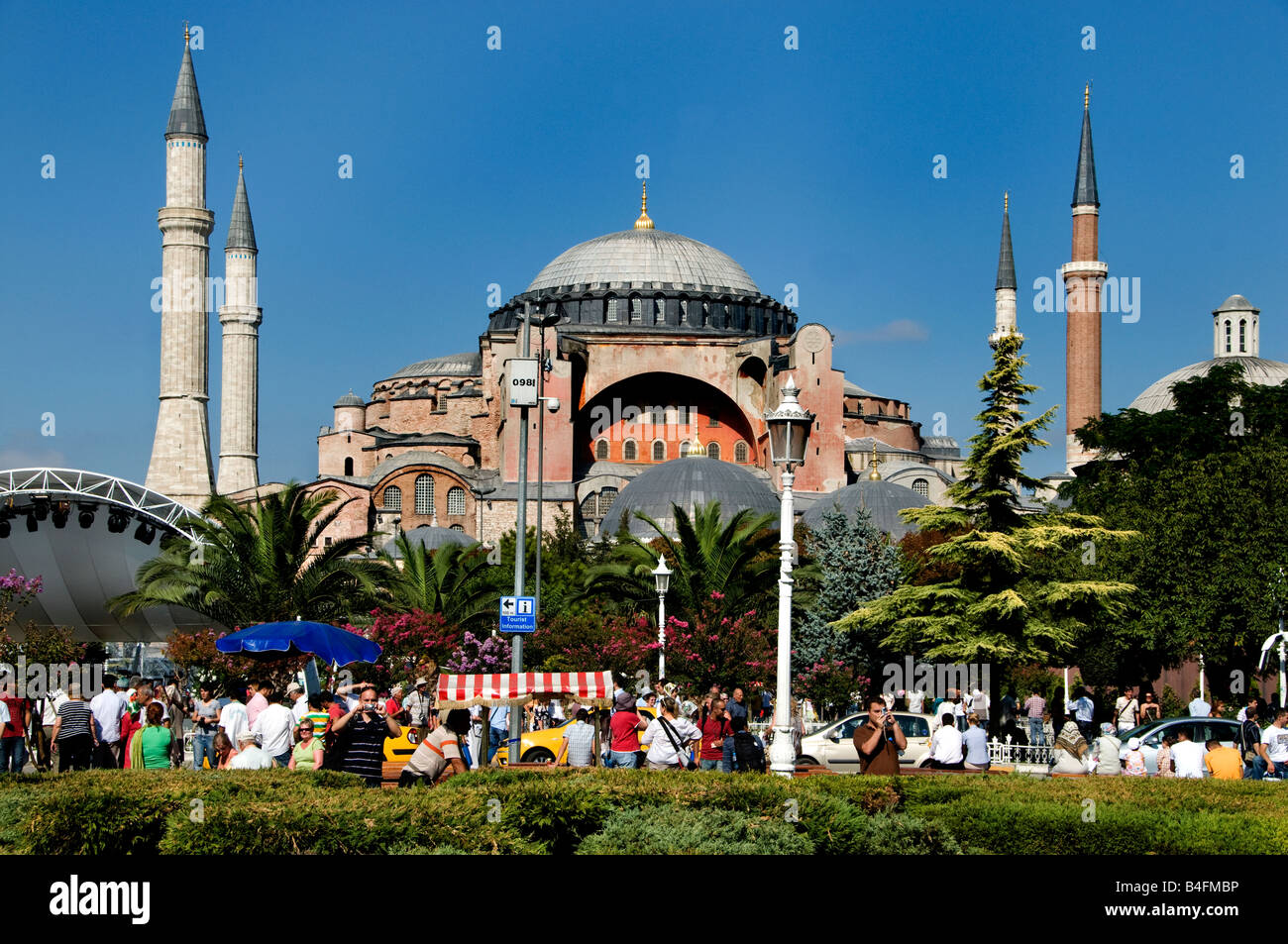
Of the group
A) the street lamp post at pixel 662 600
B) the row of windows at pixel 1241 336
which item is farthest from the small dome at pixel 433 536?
the row of windows at pixel 1241 336

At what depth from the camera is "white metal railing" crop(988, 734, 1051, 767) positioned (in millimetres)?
19264

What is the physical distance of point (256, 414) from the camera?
56469mm

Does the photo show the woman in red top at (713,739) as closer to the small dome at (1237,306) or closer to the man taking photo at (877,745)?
the man taking photo at (877,745)

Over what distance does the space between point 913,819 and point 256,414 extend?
5025 centimetres

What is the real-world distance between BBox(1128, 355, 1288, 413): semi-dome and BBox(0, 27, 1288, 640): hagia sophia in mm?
166

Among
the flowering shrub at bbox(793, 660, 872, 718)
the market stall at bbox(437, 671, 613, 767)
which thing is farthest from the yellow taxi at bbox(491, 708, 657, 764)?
the flowering shrub at bbox(793, 660, 872, 718)

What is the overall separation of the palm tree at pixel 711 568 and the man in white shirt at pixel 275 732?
49.1ft

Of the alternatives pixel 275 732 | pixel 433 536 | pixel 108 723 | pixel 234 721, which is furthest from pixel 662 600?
pixel 433 536

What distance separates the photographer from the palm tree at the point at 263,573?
77.4ft

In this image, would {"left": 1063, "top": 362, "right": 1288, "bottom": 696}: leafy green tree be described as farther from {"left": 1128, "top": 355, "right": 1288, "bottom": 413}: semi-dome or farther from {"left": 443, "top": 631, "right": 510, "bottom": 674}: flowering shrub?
{"left": 1128, "top": 355, "right": 1288, "bottom": 413}: semi-dome

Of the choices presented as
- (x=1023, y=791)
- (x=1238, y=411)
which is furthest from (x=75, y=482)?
(x=1023, y=791)

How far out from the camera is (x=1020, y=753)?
19.5 m

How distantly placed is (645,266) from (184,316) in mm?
26095

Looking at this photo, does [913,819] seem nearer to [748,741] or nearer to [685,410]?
[748,741]
